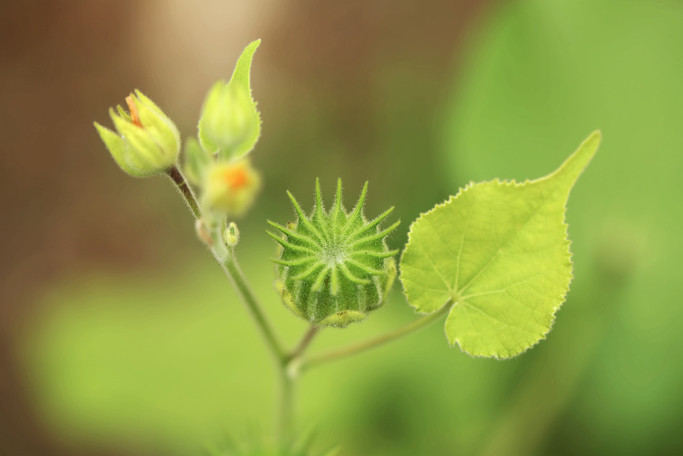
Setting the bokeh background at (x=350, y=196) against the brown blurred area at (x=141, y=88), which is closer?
the bokeh background at (x=350, y=196)

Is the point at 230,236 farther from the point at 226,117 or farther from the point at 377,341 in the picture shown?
the point at 377,341

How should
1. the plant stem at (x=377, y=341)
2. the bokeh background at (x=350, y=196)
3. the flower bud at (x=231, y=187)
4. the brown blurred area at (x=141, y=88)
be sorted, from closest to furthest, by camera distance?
the flower bud at (x=231, y=187) → the plant stem at (x=377, y=341) → the bokeh background at (x=350, y=196) → the brown blurred area at (x=141, y=88)

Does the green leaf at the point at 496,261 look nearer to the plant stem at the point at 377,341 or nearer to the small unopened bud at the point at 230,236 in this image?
the plant stem at the point at 377,341

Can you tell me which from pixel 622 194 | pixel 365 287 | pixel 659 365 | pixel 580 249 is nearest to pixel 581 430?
pixel 659 365

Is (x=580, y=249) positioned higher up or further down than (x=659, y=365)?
higher up

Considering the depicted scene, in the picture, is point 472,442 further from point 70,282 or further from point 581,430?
point 70,282

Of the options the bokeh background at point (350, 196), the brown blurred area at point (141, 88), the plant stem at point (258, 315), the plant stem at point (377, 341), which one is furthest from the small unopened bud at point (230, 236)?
the brown blurred area at point (141, 88)

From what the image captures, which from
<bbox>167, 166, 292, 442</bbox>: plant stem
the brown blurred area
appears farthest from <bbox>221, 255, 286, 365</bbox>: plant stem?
the brown blurred area
